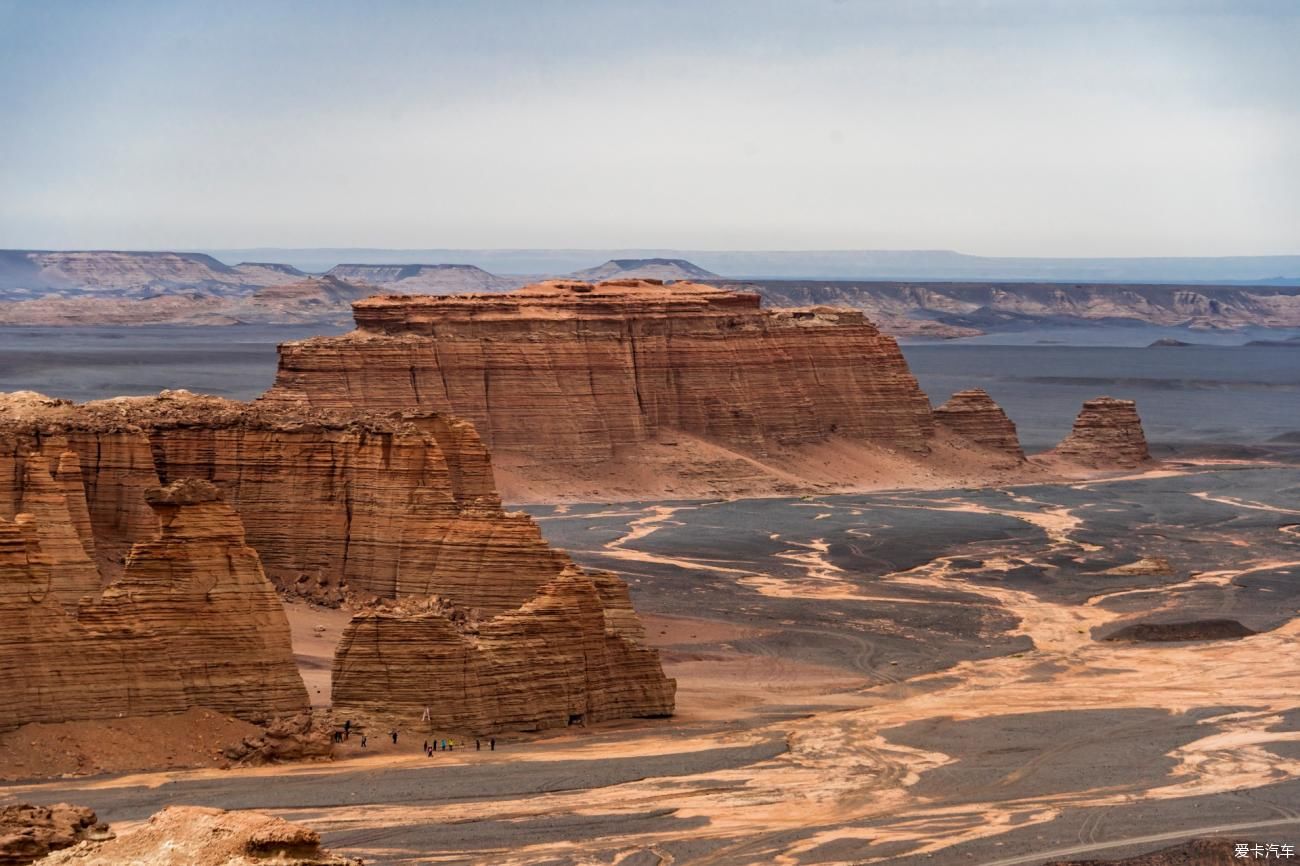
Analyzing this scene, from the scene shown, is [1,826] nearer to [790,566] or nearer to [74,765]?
[74,765]

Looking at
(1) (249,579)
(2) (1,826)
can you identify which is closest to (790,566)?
(1) (249,579)

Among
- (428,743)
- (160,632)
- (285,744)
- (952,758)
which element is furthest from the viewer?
(952,758)

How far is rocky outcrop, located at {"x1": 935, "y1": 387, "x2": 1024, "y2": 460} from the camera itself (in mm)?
117562

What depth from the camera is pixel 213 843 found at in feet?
70.1

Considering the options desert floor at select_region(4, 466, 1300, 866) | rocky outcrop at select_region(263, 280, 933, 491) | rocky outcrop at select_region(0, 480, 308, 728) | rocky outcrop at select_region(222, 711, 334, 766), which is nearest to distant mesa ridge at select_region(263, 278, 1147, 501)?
rocky outcrop at select_region(263, 280, 933, 491)

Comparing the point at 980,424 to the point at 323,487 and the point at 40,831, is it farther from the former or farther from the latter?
the point at 40,831

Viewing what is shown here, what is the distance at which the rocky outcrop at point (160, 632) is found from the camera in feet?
122

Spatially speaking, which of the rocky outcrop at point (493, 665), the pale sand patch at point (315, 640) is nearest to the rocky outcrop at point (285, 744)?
the rocky outcrop at point (493, 665)

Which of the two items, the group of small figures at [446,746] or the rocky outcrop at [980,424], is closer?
the group of small figures at [446,746]

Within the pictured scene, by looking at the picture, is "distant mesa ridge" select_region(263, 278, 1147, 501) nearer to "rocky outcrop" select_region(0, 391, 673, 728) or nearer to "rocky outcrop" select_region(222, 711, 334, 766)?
"rocky outcrop" select_region(0, 391, 673, 728)

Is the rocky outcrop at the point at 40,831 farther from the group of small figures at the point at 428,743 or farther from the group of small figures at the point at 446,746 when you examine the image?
the group of small figures at the point at 446,746

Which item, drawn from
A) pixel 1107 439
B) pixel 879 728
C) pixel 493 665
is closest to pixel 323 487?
pixel 493 665

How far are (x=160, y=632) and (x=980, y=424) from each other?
275 ft

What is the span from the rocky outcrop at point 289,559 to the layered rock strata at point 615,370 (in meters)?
41.3
